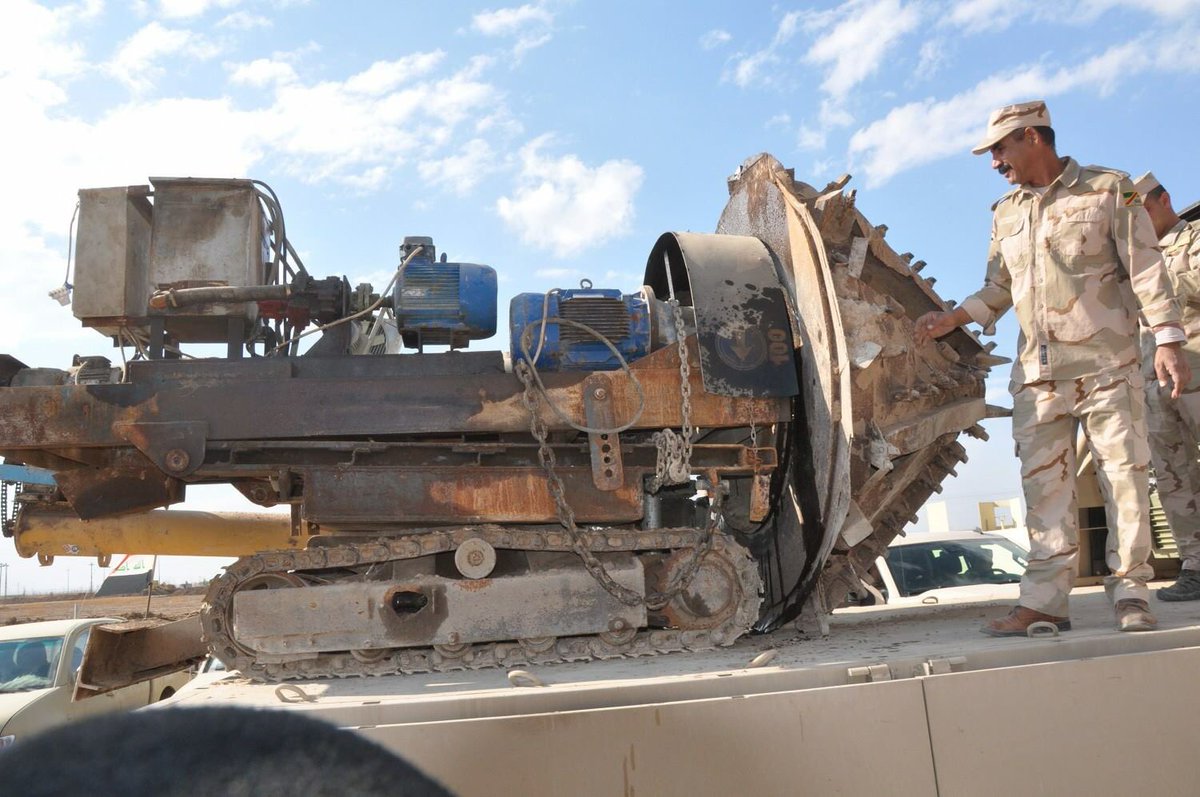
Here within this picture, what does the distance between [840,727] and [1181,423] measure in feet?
11.2

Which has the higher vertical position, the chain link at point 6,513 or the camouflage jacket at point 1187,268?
the camouflage jacket at point 1187,268

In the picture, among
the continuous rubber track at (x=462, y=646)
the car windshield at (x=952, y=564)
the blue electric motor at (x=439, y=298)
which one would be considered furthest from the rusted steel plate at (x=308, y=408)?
the car windshield at (x=952, y=564)

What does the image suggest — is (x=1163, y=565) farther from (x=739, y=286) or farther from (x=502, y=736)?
(x=502, y=736)

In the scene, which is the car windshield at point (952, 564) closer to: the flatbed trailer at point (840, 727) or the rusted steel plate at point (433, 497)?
the rusted steel plate at point (433, 497)

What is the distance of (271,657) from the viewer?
3.95 m

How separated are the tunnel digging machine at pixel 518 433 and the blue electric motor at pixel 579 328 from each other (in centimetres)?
Result: 1

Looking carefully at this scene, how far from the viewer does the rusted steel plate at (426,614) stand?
3.89m

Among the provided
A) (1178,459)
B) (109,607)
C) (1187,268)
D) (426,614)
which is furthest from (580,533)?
(109,607)

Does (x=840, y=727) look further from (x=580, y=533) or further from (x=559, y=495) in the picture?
(x=559, y=495)

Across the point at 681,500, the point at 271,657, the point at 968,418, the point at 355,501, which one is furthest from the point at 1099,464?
the point at 271,657

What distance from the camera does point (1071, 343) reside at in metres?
4.10

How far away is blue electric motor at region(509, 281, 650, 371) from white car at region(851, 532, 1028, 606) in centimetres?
498

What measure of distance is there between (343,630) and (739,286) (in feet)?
7.60

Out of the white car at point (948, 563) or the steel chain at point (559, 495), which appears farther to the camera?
the white car at point (948, 563)
